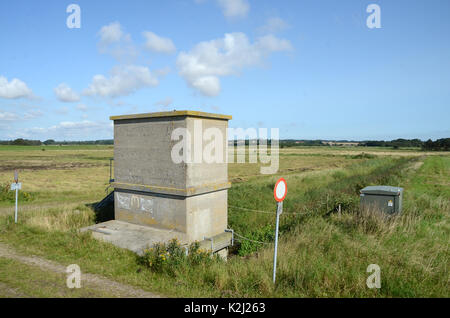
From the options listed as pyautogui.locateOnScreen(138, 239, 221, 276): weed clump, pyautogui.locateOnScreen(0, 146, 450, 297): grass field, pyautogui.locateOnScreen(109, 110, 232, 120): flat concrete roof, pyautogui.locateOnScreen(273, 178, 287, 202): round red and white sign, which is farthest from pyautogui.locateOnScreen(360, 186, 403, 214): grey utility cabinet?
pyautogui.locateOnScreen(138, 239, 221, 276): weed clump

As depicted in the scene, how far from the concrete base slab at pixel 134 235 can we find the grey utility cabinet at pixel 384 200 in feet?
18.5

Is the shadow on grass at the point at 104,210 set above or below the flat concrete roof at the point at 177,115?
below

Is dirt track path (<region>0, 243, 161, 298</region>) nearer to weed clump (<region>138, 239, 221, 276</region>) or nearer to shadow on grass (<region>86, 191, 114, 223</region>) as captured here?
weed clump (<region>138, 239, 221, 276</region>)

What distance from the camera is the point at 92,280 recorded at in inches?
245

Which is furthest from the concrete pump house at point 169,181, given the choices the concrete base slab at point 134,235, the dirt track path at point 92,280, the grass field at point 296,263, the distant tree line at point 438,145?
the distant tree line at point 438,145

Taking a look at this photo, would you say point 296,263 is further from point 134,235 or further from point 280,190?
point 134,235

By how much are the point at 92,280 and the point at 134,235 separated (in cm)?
286

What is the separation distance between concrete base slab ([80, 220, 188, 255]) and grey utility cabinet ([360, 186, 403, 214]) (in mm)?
5644

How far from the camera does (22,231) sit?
932cm

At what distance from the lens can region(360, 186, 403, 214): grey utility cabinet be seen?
30.4ft

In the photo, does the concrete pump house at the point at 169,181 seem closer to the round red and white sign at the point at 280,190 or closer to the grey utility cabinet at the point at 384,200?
the round red and white sign at the point at 280,190

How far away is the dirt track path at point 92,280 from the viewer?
5.59 metres
